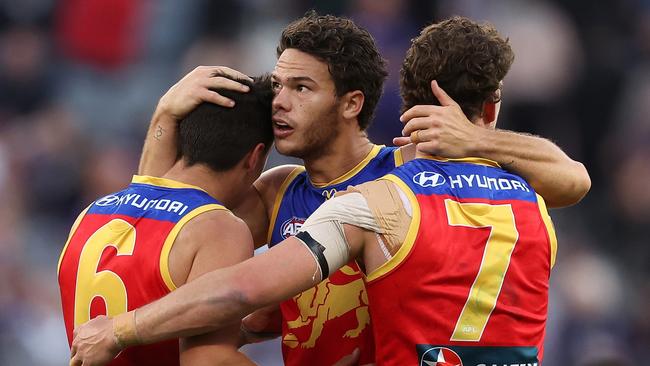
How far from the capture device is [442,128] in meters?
5.51

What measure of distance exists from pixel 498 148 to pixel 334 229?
96cm

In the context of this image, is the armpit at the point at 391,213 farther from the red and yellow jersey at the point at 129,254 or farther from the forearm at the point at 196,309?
the red and yellow jersey at the point at 129,254

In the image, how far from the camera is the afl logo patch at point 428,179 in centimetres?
533

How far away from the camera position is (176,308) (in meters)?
5.09

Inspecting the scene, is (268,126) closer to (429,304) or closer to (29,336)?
(429,304)

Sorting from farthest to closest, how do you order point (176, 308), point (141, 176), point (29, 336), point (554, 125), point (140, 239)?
1. point (554, 125)
2. point (29, 336)
3. point (141, 176)
4. point (140, 239)
5. point (176, 308)

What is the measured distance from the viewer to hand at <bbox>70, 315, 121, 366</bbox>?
17.1 ft

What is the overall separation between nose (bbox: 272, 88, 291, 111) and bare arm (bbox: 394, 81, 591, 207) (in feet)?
2.10

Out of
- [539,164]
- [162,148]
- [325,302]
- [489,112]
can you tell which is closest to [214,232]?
[162,148]

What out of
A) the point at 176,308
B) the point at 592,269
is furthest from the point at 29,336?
the point at 176,308

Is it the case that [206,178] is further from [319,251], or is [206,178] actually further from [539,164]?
[539,164]

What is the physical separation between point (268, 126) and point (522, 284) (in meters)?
1.57

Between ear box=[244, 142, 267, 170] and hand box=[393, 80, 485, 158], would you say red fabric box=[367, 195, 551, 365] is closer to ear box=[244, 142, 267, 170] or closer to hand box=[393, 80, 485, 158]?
hand box=[393, 80, 485, 158]

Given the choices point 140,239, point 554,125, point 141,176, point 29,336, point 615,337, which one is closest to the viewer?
point 140,239
